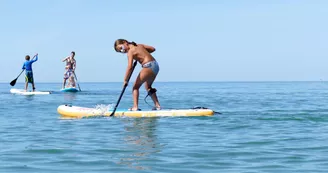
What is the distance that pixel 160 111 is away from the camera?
39.3ft

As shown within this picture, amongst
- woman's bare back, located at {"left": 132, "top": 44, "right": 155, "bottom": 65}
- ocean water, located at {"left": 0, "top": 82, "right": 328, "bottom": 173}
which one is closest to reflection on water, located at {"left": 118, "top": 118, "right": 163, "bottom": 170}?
ocean water, located at {"left": 0, "top": 82, "right": 328, "bottom": 173}

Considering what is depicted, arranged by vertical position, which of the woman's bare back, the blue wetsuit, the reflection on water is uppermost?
the woman's bare back

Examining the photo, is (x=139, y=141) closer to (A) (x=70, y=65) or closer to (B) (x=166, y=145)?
(B) (x=166, y=145)

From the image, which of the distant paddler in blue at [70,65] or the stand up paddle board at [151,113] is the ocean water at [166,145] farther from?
the distant paddler in blue at [70,65]

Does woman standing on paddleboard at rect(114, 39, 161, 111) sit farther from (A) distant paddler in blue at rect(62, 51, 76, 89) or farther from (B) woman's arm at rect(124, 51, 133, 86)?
(A) distant paddler in blue at rect(62, 51, 76, 89)

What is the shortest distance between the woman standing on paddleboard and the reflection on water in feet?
3.36

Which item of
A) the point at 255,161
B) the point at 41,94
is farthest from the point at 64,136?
the point at 41,94

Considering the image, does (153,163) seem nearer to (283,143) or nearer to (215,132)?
(283,143)

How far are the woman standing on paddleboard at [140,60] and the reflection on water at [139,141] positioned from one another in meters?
1.02

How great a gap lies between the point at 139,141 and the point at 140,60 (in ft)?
14.9

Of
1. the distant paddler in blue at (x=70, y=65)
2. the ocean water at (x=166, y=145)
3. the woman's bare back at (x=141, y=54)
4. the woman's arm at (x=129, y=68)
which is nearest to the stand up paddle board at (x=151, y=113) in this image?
the ocean water at (x=166, y=145)

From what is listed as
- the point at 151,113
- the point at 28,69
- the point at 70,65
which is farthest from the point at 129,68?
the point at 70,65

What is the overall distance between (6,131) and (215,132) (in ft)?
11.9

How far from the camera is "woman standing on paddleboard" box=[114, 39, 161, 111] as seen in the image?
11.9 m
